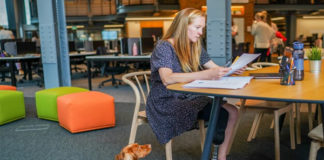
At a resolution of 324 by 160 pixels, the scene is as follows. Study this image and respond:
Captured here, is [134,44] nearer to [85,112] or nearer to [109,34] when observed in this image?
[85,112]

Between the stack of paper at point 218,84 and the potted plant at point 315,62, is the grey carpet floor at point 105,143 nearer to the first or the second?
the potted plant at point 315,62

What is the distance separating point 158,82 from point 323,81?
102 cm

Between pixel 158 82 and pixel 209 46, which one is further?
pixel 209 46

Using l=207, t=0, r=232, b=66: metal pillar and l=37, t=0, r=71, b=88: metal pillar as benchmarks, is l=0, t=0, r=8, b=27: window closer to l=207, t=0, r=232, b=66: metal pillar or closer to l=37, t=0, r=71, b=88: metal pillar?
l=37, t=0, r=71, b=88: metal pillar

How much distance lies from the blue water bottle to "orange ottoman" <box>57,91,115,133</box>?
226cm

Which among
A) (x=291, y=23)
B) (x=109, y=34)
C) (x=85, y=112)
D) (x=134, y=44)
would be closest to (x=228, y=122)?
(x=85, y=112)

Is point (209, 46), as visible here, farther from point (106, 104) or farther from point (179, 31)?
point (179, 31)

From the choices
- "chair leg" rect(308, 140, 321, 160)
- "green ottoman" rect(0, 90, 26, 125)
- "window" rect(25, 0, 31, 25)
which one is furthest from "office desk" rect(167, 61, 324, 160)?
"window" rect(25, 0, 31, 25)

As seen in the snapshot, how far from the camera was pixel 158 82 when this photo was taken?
2.10 metres

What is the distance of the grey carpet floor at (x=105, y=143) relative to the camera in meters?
2.73

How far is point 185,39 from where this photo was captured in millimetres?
2037

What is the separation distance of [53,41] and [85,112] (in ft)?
9.61

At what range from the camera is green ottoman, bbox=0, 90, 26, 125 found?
384 cm

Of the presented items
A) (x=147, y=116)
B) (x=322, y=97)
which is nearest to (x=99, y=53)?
(x=147, y=116)
